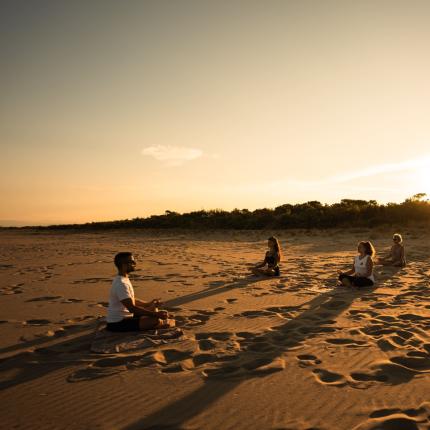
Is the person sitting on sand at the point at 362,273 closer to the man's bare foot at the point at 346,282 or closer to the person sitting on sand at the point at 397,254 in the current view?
the man's bare foot at the point at 346,282

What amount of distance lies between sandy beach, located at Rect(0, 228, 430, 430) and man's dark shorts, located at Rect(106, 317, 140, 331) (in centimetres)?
30

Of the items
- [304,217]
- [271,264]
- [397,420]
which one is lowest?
[397,420]

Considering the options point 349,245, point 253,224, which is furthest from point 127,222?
point 349,245

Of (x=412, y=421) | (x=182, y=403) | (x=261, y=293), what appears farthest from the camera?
(x=261, y=293)

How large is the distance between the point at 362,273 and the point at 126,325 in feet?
18.0

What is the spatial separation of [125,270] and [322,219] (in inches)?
968

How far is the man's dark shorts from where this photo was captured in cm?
537

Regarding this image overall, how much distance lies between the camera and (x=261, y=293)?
26.4 ft

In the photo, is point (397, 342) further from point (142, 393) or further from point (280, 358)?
point (142, 393)

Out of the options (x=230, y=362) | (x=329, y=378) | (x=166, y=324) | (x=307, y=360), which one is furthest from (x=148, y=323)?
(x=329, y=378)

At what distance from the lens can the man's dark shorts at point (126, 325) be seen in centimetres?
537

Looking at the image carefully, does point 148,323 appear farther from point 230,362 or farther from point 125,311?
point 230,362

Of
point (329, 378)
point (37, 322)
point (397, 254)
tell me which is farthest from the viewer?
point (397, 254)

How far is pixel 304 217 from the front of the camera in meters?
29.7
